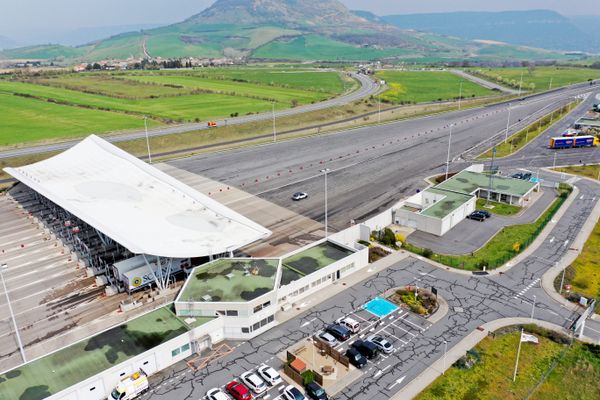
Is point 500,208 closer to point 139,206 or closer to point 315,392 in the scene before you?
point 315,392

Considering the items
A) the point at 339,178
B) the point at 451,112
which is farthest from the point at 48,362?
the point at 451,112

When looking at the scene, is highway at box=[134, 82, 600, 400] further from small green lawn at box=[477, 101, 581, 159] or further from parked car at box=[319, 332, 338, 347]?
small green lawn at box=[477, 101, 581, 159]

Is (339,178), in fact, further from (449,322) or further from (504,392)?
(504,392)

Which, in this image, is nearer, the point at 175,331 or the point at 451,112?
the point at 175,331

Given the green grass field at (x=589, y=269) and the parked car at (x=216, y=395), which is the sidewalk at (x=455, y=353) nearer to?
the green grass field at (x=589, y=269)

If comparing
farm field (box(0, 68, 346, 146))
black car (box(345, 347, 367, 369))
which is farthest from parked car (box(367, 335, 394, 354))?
farm field (box(0, 68, 346, 146))

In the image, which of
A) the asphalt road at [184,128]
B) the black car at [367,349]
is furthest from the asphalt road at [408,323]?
the asphalt road at [184,128]
